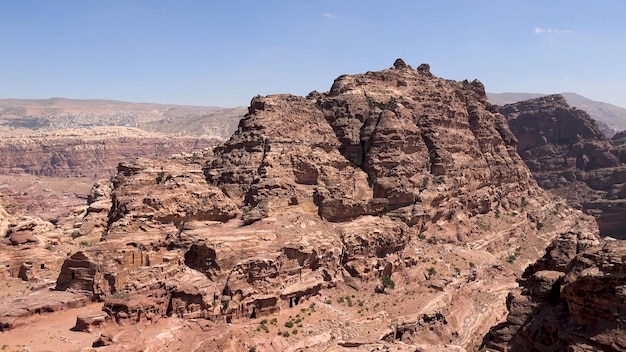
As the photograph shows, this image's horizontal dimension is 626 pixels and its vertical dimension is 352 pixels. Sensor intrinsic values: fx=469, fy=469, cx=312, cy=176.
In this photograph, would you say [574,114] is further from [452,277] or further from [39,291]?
[39,291]

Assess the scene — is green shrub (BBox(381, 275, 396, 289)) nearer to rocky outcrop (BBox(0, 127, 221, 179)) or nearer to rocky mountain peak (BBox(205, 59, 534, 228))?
rocky mountain peak (BBox(205, 59, 534, 228))

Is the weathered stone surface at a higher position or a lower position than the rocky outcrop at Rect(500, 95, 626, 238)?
lower

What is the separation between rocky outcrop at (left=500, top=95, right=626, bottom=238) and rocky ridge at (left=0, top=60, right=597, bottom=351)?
26.4 m

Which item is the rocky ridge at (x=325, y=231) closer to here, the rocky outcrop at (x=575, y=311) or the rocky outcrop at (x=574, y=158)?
the rocky outcrop at (x=575, y=311)

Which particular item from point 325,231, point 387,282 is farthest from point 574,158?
point 325,231

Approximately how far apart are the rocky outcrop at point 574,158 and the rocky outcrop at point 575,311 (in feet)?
228

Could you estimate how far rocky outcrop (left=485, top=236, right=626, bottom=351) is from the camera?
54.4ft

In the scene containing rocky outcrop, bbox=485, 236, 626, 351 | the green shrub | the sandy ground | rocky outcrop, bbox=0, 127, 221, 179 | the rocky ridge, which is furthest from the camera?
rocky outcrop, bbox=0, 127, 221, 179

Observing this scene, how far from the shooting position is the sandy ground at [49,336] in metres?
24.3

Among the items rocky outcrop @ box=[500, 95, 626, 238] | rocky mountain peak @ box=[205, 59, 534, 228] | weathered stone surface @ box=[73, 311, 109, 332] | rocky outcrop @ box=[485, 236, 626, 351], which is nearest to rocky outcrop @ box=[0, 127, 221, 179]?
rocky mountain peak @ box=[205, 59, 534, 228]

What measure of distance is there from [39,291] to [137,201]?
27.8ft

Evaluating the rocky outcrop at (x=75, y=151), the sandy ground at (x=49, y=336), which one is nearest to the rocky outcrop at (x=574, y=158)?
the sandy ground at (x=49, y=336)

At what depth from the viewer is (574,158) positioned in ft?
314

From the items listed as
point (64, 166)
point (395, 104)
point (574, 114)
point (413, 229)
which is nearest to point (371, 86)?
point (395, 104)
